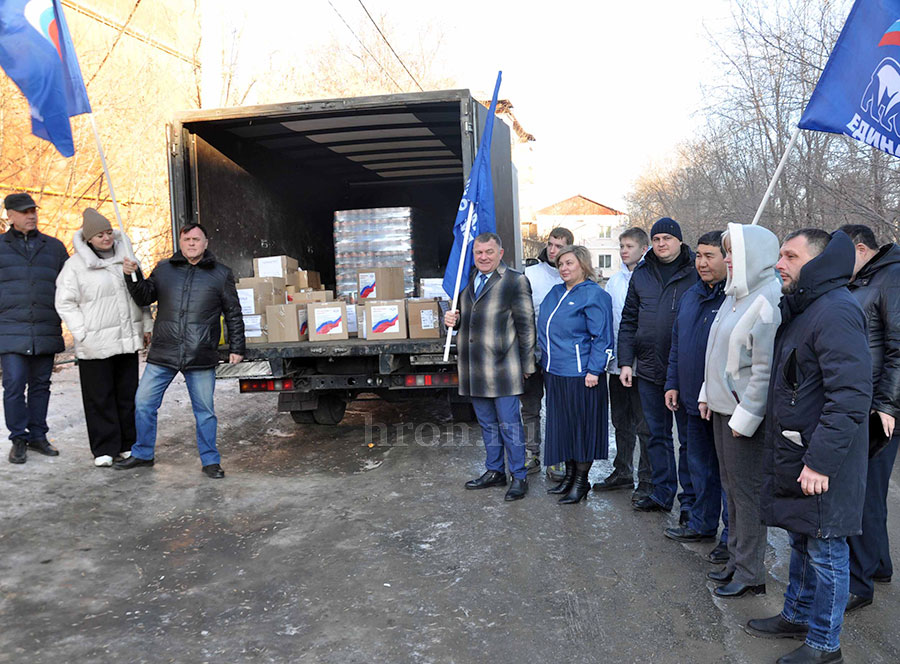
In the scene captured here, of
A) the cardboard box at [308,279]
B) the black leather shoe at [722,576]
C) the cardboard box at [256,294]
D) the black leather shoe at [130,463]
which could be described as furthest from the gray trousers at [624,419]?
the black leather shoe at [130,463]

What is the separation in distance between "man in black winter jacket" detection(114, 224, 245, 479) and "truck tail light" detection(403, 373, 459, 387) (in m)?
1.46

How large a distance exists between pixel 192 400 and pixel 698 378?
12.7 ft

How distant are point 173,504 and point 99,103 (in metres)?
8.46

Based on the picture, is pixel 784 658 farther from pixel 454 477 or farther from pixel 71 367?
pixel 71 367

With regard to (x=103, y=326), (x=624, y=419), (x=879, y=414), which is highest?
(x=103, y=326)

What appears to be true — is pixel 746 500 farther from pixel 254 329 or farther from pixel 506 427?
pixel 254 329

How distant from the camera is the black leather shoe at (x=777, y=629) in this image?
10.4 feet

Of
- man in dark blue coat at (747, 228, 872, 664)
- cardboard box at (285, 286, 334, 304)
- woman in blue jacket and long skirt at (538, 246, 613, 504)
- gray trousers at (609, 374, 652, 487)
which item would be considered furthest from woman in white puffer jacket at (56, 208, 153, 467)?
man in dark blue coat at (747, 228, 872, 664)

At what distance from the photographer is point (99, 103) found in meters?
11.2

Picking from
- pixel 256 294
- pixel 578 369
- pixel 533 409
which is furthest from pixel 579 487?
pixel 256 294

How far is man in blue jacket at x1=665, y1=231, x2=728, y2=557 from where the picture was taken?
4035mm

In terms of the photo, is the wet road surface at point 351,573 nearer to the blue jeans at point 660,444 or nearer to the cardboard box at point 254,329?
the blue jeans at point 660,444

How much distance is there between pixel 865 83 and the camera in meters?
4.03

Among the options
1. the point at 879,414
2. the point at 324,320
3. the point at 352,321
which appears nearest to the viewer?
the point at 879,414
